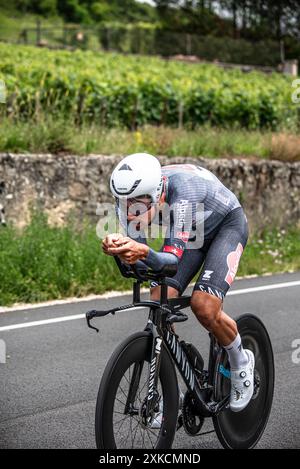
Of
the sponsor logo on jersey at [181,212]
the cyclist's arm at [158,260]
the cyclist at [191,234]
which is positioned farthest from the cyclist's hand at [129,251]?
the sponsor logo on jersey at [181,212]

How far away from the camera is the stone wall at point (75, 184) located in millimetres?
12375

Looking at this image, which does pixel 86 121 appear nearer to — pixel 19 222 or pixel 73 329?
pixel 19 222

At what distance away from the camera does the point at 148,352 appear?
4.77m

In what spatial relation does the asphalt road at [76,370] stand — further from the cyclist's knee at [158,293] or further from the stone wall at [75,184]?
the stone wall at [75,184]

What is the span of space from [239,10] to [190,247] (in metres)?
56.5

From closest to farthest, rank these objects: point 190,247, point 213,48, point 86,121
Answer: point 190,247
point 86,121
point 213,48

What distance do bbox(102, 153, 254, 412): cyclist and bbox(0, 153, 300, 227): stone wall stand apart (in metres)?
7.04

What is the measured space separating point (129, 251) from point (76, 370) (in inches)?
128

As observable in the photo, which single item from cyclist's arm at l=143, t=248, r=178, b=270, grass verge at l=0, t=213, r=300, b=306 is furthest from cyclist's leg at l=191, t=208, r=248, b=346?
grass verge at l=0, t=213, r=300, b=306

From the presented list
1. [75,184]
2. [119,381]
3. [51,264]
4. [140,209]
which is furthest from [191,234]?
[75,184]

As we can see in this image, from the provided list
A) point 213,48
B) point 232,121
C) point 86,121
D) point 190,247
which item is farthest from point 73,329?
point 213,48

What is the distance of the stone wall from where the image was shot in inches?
487

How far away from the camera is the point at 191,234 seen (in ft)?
17.5

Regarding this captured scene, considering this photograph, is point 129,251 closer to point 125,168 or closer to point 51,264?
point 125,168
